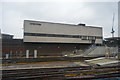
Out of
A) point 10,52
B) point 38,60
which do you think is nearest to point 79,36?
point 38,60

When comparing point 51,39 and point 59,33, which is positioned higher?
point 59,33

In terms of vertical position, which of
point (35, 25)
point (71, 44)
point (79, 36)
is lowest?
point (71, 44)

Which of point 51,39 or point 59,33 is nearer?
point 51,39

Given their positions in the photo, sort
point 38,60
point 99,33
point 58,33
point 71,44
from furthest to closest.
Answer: point 99,33 → point 71,44 → point 58,33 → point 38,60

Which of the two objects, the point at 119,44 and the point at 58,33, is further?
the point at 58,33

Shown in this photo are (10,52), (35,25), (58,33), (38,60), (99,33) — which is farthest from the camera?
(99,33)

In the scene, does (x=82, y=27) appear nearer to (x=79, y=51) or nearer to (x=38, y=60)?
(x=79, y=51)

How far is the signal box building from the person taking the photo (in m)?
25.2

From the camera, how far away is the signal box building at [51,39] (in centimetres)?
2523

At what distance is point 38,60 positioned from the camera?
19453mm

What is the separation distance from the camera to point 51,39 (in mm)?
27328

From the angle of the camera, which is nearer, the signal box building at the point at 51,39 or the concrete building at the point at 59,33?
the signal box building at the point at 51,39

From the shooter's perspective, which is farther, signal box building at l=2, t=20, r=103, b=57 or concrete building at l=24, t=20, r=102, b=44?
concrete building at l=24, t=20, r=102, b=44

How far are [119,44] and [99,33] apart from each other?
318 inches
